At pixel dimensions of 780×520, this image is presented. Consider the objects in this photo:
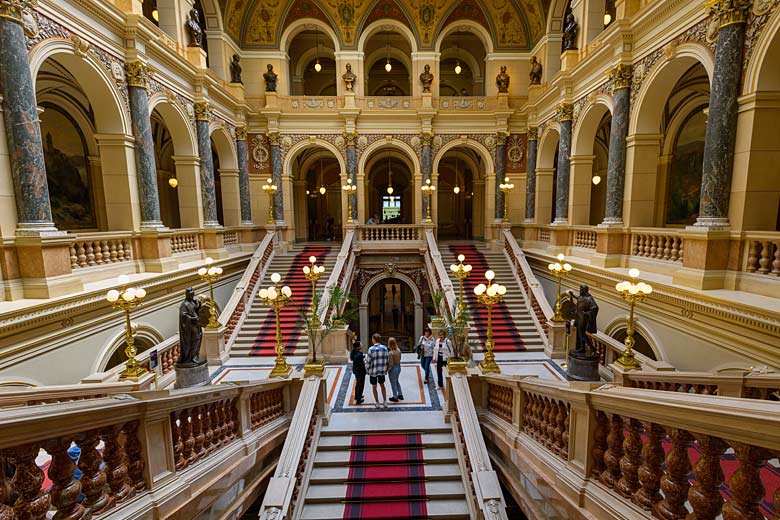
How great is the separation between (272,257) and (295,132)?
6121 mm

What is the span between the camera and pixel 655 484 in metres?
2.75

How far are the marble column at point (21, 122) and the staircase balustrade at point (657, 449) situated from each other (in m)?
9.12

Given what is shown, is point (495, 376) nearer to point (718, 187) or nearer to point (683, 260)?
point (683, 260)

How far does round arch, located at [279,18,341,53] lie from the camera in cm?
1781

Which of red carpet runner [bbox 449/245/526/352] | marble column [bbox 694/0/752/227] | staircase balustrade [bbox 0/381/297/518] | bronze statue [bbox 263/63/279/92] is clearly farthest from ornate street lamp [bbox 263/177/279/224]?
marble column [bbox 694/0/752/227]

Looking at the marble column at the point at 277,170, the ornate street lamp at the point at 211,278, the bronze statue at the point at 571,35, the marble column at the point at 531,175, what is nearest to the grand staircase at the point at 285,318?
the ornate street lamp at the point at 211,278

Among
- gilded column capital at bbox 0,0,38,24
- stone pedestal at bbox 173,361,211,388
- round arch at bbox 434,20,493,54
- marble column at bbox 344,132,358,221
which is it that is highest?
round arch at bbox 434,20,493,54

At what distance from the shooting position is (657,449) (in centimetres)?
275

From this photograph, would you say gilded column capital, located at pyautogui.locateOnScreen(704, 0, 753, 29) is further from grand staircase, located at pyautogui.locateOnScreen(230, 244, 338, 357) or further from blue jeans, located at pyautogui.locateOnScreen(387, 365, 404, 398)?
grand staircase, located at pyautogui.locateOnScreen(230, 244, 338, 357)

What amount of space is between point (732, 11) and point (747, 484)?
8.75 metres

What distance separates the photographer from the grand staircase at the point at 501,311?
1227 centimetres

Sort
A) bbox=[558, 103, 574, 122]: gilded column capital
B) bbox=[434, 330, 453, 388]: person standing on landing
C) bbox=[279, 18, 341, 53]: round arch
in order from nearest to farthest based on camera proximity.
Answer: bbox=[434, 330, 453, 388]: person standing on landing < bbox=[558, 103, 574, 122]: gilded column capital < bbox=[279, 18, 341, 53]: round arch

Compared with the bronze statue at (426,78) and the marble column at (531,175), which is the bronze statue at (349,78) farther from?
the marble column at (531,175)

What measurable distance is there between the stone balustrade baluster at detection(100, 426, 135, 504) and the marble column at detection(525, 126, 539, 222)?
1718cm
